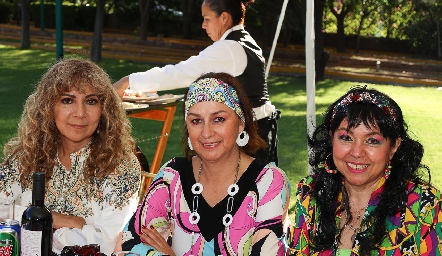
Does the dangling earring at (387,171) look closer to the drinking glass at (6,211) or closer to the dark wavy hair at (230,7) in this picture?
the drinking glass at (6,211)

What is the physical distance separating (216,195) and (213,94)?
41 centimetres

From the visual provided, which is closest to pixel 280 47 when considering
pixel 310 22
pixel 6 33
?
pixel 6 33

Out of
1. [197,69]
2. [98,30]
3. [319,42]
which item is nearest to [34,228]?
[197,69]

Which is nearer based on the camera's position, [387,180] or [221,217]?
[387,180]

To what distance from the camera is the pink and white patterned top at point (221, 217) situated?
115 inches

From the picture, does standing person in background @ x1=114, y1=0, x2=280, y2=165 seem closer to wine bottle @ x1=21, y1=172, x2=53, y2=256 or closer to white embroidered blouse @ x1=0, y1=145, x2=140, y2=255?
white embroidered blouse @ x1=0, y1=145, x2=140, y2=255

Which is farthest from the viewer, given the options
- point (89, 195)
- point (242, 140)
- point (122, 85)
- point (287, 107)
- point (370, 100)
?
point (287, 107)

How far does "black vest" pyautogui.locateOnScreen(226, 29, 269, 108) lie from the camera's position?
4922mm

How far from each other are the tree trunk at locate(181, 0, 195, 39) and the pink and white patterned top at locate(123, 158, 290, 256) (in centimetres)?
2250

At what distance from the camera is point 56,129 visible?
3.33 metres

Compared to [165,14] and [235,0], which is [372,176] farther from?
[165,14]

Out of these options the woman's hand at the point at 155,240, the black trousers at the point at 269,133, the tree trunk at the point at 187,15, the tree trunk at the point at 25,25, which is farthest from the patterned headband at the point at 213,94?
the tree trunk at the point at 187,15

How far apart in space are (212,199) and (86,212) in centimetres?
61

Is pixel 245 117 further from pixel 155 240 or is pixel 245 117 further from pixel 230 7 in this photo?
pixel 230 7
